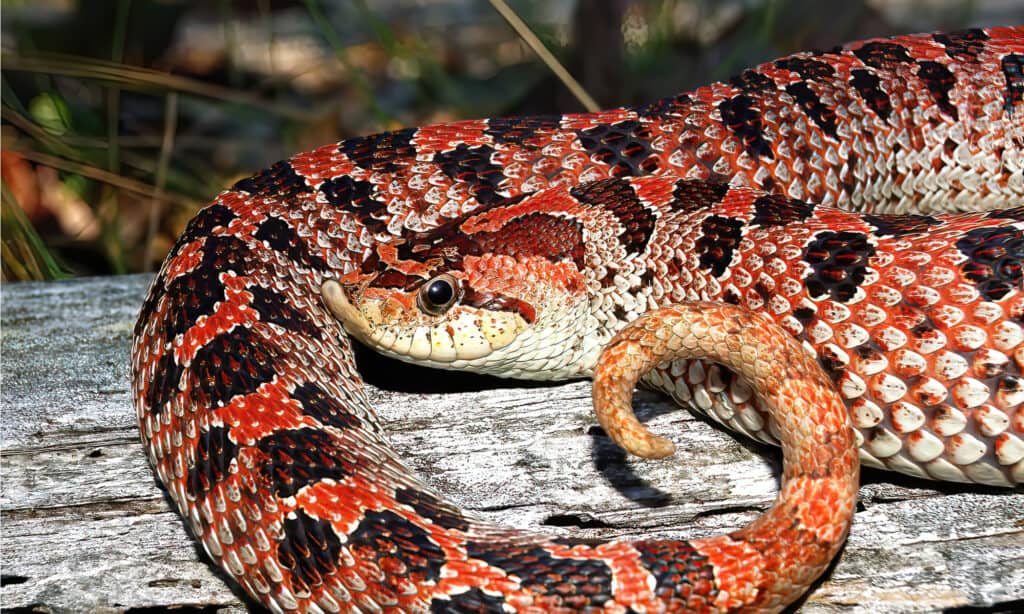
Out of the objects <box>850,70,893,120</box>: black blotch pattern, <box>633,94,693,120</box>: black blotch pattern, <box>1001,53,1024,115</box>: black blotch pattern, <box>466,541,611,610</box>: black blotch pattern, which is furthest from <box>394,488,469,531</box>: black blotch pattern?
<box>1001,53,1024,115</box>: black blotch pattern

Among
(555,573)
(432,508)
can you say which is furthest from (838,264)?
(432,508)

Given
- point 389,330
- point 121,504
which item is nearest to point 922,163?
point 389,330

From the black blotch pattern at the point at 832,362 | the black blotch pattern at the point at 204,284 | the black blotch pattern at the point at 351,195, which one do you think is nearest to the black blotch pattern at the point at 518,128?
the black blotch pattern at the point at 351,195

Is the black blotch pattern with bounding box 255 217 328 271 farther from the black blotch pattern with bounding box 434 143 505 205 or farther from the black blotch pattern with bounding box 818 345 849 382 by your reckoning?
the black blotch pattern with bounding box 818 345 849 382

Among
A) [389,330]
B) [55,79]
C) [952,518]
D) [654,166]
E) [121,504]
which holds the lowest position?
[952,518]

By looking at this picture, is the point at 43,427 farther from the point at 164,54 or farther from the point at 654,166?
the point at 164,54

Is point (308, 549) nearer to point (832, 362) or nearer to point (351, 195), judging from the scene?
point (832, 362)
